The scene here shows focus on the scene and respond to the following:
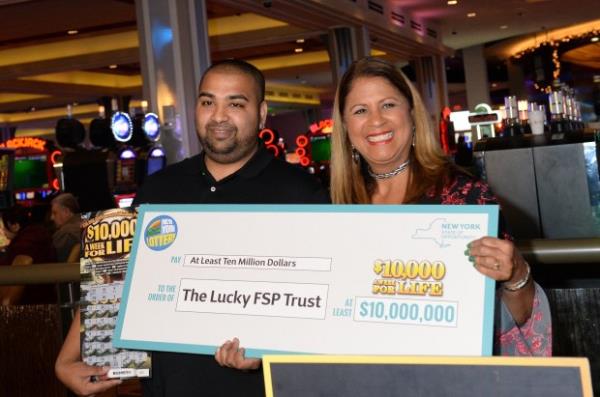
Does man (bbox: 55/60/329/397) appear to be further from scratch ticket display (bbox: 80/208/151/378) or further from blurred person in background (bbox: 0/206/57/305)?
blurred person in background (bbox: 0/206/57/305)

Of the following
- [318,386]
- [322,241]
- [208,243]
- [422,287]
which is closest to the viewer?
[318,386]

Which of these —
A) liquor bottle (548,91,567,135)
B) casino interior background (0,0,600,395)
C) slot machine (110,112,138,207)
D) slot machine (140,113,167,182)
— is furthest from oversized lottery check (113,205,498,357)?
slot machine (110,112,138,207)

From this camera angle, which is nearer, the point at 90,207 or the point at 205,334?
the point at 205,334

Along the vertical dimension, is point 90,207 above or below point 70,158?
below

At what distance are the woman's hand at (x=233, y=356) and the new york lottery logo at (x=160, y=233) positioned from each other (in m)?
0.29

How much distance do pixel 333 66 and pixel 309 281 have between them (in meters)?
10.5

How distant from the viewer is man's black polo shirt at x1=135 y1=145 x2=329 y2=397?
6.02ft

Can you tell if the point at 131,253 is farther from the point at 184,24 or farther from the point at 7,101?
the point at 7,101

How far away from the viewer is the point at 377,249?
Answer: 1.44m

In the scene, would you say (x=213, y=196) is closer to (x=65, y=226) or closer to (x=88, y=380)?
(x=88, y=380)

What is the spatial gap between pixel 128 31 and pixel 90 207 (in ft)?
13.1

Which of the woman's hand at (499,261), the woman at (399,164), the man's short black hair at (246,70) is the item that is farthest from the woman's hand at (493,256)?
the man's short black hair at (246,70)

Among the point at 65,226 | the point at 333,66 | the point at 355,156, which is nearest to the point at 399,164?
the point at 355,156

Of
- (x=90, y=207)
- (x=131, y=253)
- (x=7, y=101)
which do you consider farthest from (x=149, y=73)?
(x=7, y=101)
